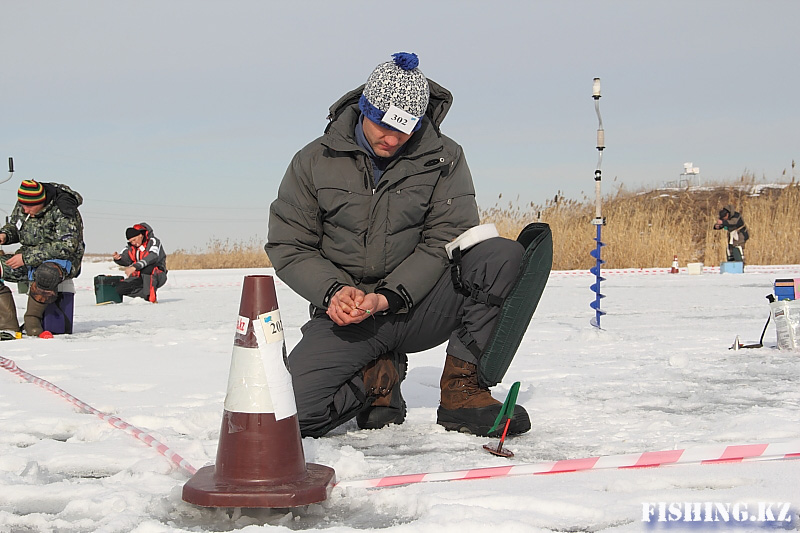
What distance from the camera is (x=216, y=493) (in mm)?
1936

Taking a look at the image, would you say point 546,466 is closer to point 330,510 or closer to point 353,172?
point 330,510

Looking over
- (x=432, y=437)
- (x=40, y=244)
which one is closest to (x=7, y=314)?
(x=40, y=244)

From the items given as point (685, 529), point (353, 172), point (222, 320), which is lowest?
point (222, 320)

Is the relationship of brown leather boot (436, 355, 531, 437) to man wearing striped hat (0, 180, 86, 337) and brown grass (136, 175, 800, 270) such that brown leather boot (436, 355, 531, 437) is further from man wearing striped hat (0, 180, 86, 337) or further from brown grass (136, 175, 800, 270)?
brown grass (136, 175, 800, 270)

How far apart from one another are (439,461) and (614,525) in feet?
2.40

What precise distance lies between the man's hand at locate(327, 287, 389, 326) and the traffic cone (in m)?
0.48

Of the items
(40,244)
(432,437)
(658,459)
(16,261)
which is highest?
(40,244)

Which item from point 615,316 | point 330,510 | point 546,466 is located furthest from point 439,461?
point 615,316

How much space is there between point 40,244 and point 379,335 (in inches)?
163

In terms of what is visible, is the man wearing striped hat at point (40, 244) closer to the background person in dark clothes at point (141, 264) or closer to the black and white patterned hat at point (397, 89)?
the black and white patterned hat at point (397, 89)

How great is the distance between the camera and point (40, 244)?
6156 millimetres

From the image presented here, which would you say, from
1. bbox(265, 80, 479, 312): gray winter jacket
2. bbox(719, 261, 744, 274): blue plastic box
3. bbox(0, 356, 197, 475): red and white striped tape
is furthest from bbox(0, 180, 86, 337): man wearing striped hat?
bbox(719, 261, 744, 274): blue plastic box

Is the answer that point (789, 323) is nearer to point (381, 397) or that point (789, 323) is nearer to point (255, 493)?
point (381, 397)

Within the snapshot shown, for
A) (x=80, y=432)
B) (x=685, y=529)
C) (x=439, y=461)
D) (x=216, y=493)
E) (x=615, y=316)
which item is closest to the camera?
(x=685, y=529)
